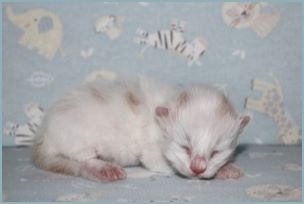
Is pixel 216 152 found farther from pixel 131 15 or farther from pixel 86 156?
pixel 131 15

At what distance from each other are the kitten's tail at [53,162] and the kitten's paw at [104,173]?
60 mm

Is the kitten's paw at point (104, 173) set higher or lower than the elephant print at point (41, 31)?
lower

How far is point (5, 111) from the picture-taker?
357 centimetres

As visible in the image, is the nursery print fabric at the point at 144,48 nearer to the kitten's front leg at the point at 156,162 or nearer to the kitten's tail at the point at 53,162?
the kitten's tail at the point at 53,162

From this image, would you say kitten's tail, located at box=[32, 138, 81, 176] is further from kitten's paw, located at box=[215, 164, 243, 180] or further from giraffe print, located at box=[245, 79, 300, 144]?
giraffe print, located at box=[245, 79, 300, 144]

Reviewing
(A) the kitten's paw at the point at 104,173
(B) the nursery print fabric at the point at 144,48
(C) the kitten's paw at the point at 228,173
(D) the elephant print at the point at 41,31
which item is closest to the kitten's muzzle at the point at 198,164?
(C) the kitten's paw at the point at 228,173

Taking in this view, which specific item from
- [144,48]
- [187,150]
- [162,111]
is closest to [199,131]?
[187,150]

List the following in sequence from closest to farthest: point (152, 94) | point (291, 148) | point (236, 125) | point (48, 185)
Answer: point (48, 185) → point (236, 125) → point (152, 94) → point (291, 148)

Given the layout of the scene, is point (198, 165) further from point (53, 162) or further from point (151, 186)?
point (53, 162)

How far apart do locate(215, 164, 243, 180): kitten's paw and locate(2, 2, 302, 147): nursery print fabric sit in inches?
32.7

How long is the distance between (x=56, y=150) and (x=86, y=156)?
0.18 m

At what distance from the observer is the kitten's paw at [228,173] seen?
2.80m

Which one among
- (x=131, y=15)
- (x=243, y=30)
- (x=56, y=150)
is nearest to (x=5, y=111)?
(x=56, y=150)

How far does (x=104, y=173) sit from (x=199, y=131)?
536 mm
